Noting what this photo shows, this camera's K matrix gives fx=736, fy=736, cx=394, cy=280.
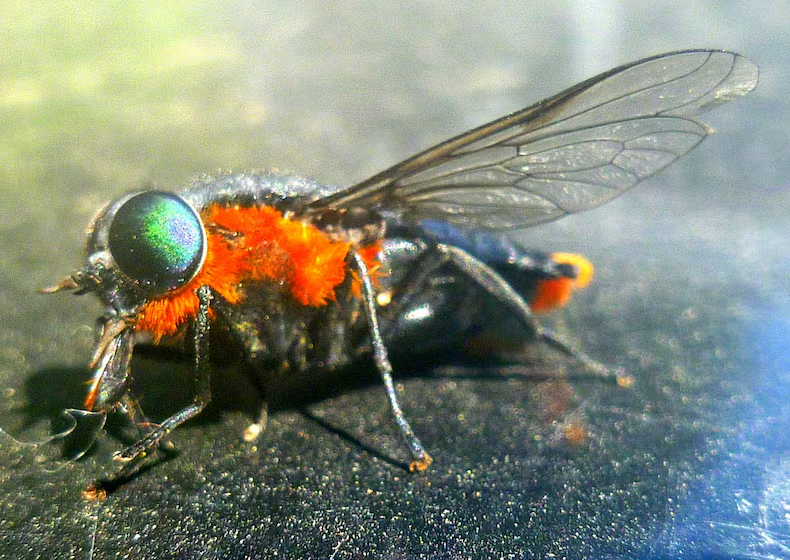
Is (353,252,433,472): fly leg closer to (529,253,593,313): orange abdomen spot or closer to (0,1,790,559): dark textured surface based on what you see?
(0,1,790,559): dark textured surface

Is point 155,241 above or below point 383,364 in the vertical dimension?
above

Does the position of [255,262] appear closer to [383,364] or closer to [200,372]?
[200,372]

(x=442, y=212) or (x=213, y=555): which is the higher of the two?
(x=442, y=212)

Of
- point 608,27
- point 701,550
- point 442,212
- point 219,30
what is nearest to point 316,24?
point 219,30

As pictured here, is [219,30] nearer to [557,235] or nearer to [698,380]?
[557,235]

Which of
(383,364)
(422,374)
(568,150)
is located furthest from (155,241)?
(568,150)

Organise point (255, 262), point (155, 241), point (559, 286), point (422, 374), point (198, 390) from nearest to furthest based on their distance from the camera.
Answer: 1. point (155, 241)
2. point (198, 390)
3. point (255, 262)
4. point (422, 374)
5. point (559, 286)

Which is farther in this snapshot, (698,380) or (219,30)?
(219,30)
